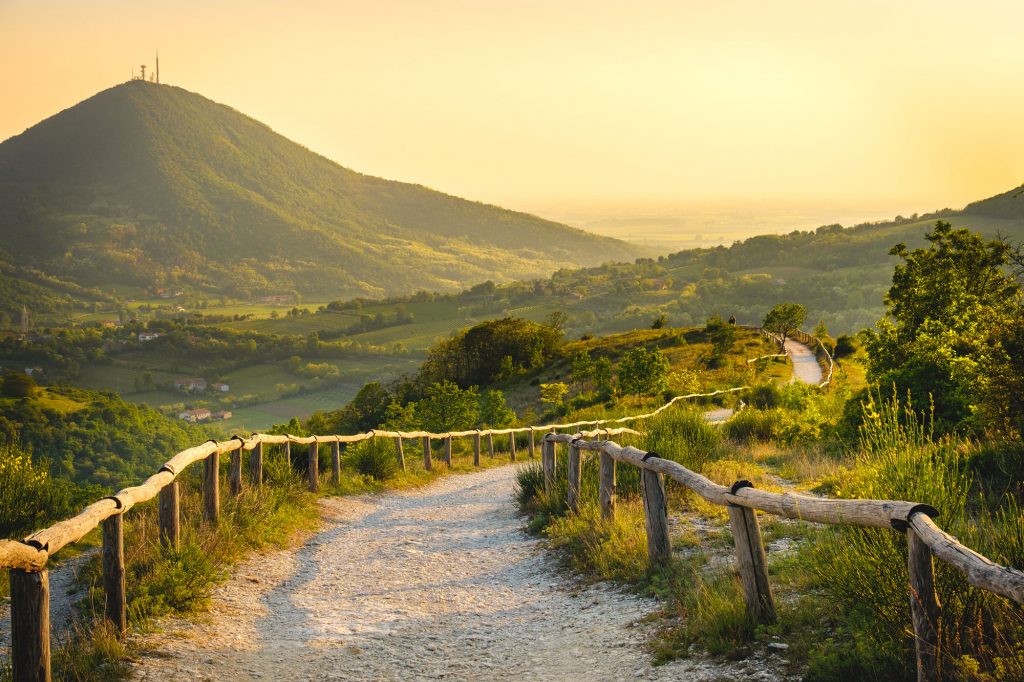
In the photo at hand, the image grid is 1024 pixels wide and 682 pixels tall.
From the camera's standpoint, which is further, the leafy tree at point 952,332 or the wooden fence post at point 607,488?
the leafy tree at point 952,332

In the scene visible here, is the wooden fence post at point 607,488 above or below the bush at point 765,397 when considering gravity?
above

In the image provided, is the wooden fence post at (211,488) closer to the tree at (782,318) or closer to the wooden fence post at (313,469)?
the wooden fence post at (313,469)

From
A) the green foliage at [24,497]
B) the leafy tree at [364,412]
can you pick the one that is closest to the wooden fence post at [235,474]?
the green foliage at [24,497]

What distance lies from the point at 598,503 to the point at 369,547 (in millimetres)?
2931

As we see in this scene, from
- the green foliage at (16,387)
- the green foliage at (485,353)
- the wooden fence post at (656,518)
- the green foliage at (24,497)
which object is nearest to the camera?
the wooden fence post at (656,518)

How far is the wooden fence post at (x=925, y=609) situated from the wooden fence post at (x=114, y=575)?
520 cm

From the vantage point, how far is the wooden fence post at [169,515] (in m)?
7.28

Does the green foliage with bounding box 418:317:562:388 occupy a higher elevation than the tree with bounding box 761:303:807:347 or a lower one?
lower

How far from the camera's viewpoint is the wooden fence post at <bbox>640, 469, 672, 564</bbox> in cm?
705

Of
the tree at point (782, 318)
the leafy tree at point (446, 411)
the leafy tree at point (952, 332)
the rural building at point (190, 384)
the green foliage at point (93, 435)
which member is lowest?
the green foliage at point (93, 435)

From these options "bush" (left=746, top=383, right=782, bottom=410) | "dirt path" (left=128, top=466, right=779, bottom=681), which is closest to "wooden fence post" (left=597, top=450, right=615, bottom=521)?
"dirt path" (left=128, top=466, right=779, bottom=681)

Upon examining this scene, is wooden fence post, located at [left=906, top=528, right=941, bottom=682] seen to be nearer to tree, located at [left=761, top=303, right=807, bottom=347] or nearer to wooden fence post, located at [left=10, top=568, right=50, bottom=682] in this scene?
wooden fence post, located at [left=10, top=568, right=50, bottom=682]

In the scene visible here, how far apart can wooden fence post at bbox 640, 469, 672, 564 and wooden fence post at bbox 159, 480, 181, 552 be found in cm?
421

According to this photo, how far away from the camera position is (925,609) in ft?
13.0
